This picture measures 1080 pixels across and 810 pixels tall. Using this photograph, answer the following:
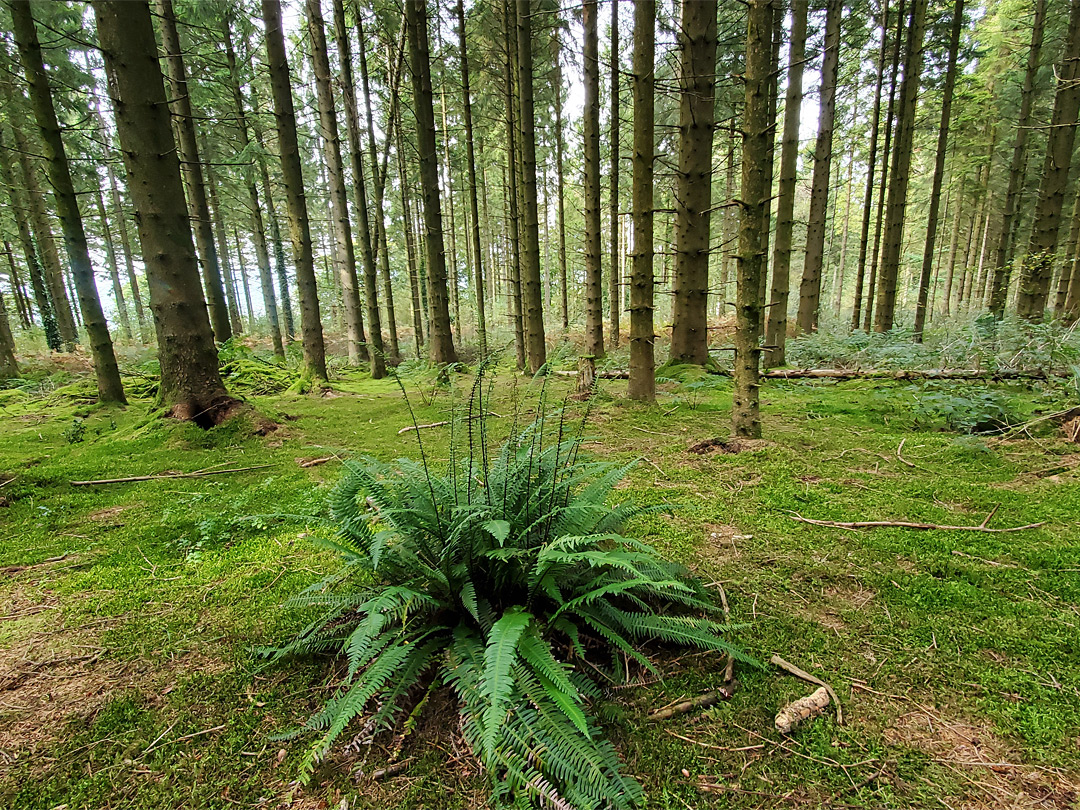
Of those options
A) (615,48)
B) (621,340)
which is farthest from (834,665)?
(621,340)

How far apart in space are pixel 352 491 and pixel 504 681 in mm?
1178

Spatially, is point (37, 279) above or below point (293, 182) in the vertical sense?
below

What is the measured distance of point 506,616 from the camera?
158 cm

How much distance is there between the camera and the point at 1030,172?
61.2 feet

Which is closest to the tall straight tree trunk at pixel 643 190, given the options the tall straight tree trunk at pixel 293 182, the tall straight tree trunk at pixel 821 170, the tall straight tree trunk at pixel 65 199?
the tall straight tree trunk at pixel 821 170

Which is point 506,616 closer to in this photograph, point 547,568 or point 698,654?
point 547,568

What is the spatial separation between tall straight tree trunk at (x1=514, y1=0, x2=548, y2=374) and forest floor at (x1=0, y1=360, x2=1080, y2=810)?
203 inches

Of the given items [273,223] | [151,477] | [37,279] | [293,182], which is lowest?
[151,477]

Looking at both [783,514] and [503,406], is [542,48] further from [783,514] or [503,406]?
[783,514]

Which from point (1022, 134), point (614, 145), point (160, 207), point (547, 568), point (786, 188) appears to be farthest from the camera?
point (614, 145)

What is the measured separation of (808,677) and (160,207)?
620 cm

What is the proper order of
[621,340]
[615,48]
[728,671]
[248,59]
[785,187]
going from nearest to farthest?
[728,671] < [785,187] < [615,48] < [248,59] < [621,340]

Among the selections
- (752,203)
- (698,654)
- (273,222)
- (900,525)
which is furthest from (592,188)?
(273,222)

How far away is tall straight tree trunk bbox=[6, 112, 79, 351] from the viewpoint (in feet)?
38.8
